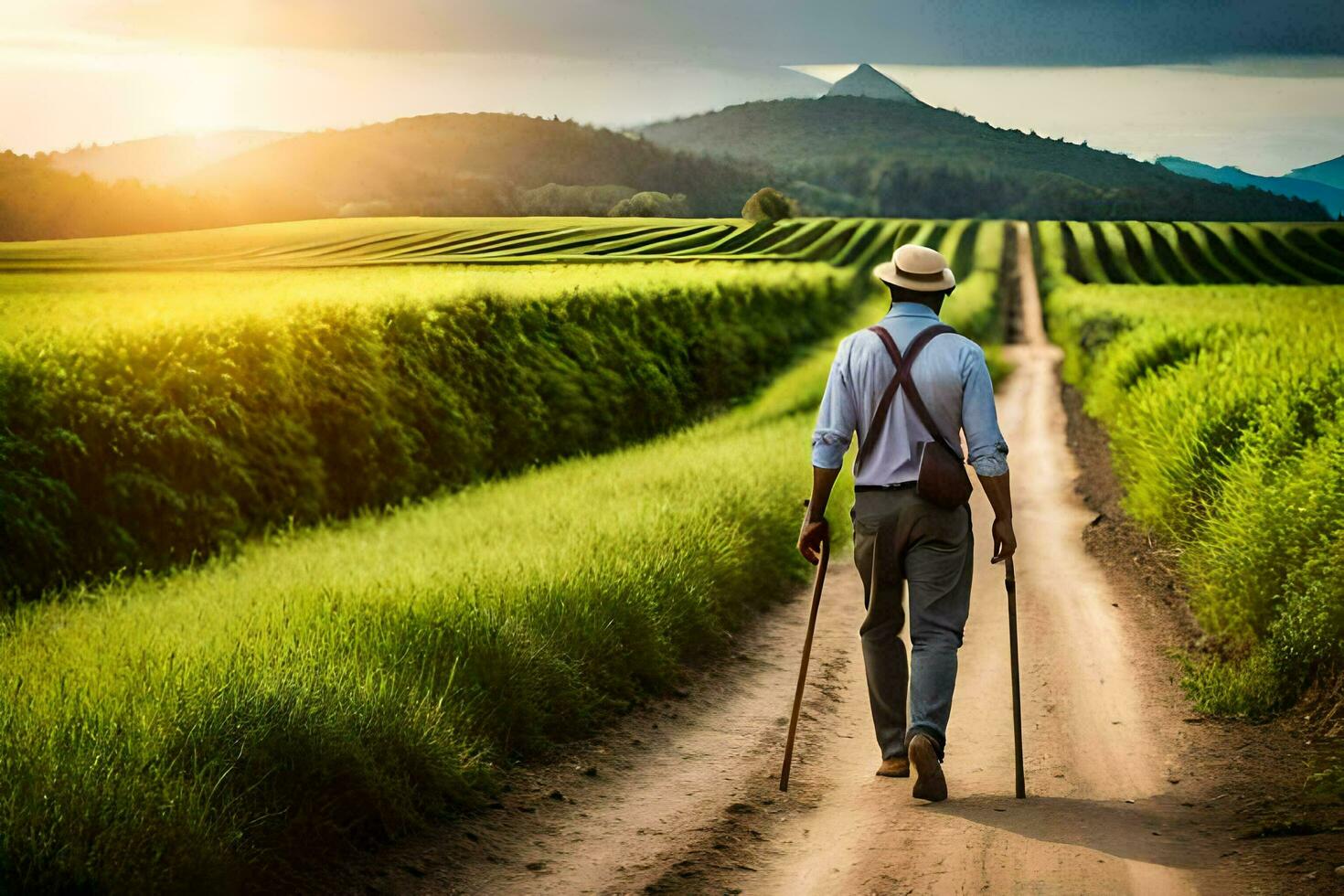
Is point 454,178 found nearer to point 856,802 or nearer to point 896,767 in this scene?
point 896,767

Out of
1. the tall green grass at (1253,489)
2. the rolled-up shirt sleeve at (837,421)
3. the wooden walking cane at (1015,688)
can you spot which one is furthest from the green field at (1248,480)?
the rolled-up shirt sleeve at (837,421)

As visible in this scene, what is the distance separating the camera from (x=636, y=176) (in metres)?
48.2

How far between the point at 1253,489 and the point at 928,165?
2615 inches

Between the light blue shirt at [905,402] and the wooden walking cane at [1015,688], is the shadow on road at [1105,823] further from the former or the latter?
the light blue shirt at [905,402]

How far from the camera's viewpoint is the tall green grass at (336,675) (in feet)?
14.0

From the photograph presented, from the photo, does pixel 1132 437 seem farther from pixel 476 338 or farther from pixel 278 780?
pixel 278 780

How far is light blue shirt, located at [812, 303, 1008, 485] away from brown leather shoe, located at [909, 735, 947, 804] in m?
1.21

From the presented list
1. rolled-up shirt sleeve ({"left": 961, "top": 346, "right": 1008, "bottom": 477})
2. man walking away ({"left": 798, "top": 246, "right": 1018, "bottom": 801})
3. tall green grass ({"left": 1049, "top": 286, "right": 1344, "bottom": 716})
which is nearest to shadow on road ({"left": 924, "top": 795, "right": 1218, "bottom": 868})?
man walking away ({"left": 798, "top": 246, "right": 1018, "bottom": 801})

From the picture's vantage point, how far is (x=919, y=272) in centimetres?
585

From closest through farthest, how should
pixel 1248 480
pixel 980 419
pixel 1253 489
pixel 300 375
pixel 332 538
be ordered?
pixel 980 419
pixel 1253 489
pixel 1248 480
pixel 332 538
pixel 300 375

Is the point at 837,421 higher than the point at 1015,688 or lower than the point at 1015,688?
higher

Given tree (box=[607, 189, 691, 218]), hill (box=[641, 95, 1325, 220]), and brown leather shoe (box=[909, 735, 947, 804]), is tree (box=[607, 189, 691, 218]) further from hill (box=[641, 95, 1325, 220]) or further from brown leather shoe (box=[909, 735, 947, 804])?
brown leather shoe (box=[909, 735, 947, 804])

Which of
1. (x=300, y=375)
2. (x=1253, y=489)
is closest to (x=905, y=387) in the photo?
(x=1253, y=489)

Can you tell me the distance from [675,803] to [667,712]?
162 centimetres
